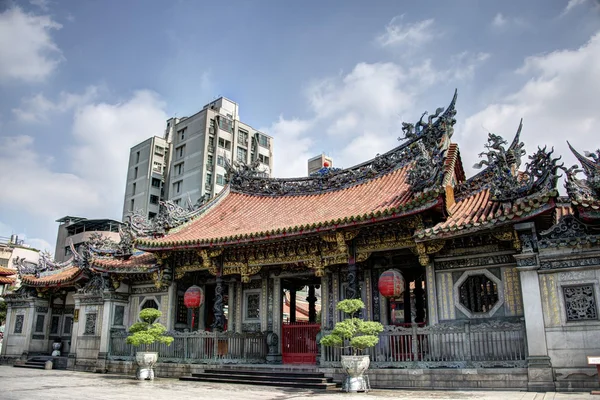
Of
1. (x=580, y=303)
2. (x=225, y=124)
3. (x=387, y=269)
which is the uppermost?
(x=225, y=124)

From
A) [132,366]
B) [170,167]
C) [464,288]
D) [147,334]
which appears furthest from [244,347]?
[170,167]

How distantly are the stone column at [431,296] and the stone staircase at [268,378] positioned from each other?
9.58ft

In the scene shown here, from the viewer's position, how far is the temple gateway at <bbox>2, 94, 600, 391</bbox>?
1012 cm

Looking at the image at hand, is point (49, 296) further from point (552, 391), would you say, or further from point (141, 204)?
point (141, 204)

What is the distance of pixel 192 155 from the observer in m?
53.4

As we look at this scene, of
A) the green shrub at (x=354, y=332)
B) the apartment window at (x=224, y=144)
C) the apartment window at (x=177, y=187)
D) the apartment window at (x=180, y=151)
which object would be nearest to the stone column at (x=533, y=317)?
the green shrub at (x=354, y=332)

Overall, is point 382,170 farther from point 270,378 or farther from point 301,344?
point 270,378

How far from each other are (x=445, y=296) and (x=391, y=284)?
54.8 inches

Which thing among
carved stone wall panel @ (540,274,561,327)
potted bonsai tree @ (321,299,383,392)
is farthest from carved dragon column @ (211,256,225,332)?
carved stone wall panel @ (540,274,561,327)

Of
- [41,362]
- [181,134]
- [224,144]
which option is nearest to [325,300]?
[41,362]

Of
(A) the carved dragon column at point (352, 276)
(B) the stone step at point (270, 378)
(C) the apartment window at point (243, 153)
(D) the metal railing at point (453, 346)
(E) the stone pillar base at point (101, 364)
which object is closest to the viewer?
(D) the metal railing at point (453, 346)

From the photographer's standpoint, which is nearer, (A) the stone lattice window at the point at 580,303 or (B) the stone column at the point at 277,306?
(A) the stone lattice window at the point at 580,303

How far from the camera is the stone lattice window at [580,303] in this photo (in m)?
9.77

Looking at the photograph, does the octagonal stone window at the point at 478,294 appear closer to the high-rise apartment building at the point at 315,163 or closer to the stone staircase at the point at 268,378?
the stone staircase at the point at 268,378
